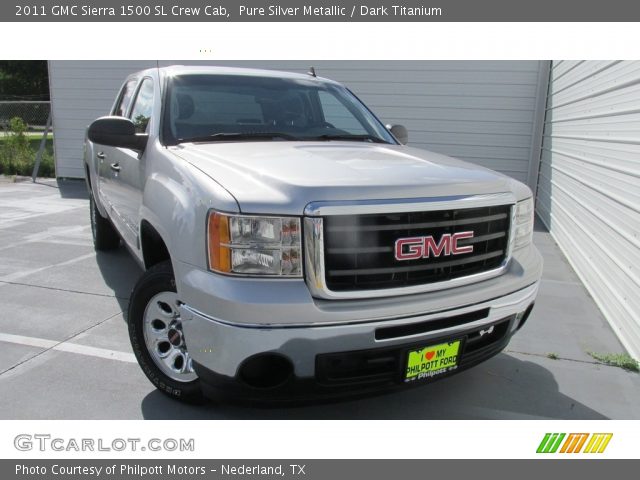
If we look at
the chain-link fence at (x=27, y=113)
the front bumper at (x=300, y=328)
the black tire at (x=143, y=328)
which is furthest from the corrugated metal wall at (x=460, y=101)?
the black tire at (x=143, y=328)

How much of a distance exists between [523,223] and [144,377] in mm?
2459

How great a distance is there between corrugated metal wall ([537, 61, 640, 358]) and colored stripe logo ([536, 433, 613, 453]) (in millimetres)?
1284

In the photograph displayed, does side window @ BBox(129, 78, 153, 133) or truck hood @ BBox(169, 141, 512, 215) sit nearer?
truck hood @ BBox(169, 141, 512, 215)

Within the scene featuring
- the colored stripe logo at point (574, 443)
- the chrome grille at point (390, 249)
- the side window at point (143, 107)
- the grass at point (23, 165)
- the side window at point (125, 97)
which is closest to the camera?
A: the chrome grille at point (390, 249)

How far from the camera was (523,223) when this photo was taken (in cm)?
306

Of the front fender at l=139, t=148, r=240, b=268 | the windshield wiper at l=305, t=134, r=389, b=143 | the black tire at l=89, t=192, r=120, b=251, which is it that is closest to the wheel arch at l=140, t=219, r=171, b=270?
the front fender at l=139, t=148, r=240, b=268

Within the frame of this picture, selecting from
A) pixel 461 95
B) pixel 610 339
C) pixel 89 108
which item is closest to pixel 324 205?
pixel 610 339

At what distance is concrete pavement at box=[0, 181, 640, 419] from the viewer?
2.98 m

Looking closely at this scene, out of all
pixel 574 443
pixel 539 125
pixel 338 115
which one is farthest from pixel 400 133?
pixel 539 125

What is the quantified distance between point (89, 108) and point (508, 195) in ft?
37.5

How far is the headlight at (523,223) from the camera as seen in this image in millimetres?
2992

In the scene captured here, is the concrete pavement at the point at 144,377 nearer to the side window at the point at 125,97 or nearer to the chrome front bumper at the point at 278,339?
the chrome front bumper at the point at 278,339

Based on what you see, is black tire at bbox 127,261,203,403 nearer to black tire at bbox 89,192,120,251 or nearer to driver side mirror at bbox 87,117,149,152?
driver side mirror at bbox 87,117,149,152

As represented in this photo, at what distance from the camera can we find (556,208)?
7.86 meters
